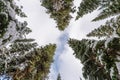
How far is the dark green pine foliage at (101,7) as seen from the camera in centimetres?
2416

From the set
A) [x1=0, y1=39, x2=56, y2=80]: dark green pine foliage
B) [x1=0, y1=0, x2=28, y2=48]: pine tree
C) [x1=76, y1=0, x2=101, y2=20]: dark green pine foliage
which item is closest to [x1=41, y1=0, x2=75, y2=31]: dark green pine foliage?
[x1=76, y1=0, x2=101, y2=20]: dark green pine foliage

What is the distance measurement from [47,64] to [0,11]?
5.64 m

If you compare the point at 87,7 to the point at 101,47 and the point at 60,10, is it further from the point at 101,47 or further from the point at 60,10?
the point at 101,47

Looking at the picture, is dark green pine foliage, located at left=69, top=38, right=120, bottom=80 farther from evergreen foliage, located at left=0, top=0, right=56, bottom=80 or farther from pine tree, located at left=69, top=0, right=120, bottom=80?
evergreen foliage, located at left=0, top=0, right=56, bottom=80

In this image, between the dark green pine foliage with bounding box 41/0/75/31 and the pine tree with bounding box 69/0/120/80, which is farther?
the dark green pine foliage with bounding box 41/0/75/31

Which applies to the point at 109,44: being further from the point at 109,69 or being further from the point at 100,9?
the point at 100,9

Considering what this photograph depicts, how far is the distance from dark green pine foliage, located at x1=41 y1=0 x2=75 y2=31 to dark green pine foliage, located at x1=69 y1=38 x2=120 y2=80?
86.7 inches

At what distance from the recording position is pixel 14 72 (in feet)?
70.7

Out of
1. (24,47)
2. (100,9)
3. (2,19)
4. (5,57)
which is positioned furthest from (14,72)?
(100,9)

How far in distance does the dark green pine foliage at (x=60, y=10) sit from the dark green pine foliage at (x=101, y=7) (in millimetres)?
1328

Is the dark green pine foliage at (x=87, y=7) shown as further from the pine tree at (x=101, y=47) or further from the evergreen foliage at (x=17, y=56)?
the evergreen foliage at (x=17, y=56)

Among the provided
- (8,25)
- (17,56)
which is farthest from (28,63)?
(8,25)

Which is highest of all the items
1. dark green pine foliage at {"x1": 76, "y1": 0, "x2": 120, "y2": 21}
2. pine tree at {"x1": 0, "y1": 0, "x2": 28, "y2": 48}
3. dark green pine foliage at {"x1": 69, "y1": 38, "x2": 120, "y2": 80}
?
dark green pine foliage at {"x1": 76, "y1": 0, "x2": 120, "y2": 21}

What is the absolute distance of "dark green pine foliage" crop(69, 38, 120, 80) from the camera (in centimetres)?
2059
